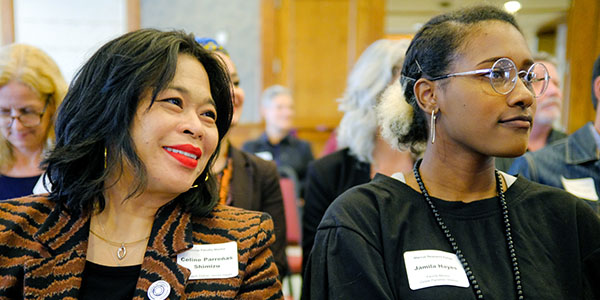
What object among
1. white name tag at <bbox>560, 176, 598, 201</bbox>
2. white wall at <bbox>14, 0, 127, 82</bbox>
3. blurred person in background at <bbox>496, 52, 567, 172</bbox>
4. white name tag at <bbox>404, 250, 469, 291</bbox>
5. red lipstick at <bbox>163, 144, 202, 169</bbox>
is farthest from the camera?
white wall at <bbox>14, 0, 127, 82</bbox>

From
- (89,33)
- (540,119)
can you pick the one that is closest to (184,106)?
(540,119)

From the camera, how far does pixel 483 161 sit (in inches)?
54.7

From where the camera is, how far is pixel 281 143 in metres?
5.21

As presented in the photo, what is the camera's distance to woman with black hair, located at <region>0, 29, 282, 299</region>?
4.27 ft

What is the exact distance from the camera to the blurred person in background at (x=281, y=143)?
16.6 feet

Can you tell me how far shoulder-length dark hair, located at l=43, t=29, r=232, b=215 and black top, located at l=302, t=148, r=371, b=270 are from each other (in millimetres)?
903

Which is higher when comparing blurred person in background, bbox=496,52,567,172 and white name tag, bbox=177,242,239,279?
blurred person in background, bbox=496,52,567,172

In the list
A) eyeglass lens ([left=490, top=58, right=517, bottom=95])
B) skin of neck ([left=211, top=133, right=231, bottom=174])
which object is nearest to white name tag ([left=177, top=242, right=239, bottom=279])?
skin of neck ([left=211, top=133, right=231, bottom=174])

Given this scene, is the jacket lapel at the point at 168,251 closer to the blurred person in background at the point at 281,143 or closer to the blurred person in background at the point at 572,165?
the blurred person in background at the point at 572,165

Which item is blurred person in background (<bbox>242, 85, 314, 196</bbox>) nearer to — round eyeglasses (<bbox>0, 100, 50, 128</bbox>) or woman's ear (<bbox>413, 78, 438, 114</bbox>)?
round eyeglasses (<bbox>0, 100, 50, 128</bbox>)

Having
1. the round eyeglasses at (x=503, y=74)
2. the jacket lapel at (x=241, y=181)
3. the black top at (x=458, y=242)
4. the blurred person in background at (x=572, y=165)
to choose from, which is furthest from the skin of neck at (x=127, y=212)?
the blurred person in background at (x=572, y=165)

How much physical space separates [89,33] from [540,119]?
4707 millimetres

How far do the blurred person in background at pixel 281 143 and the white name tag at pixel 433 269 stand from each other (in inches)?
146

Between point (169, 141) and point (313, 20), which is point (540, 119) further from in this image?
point (313, 20)
